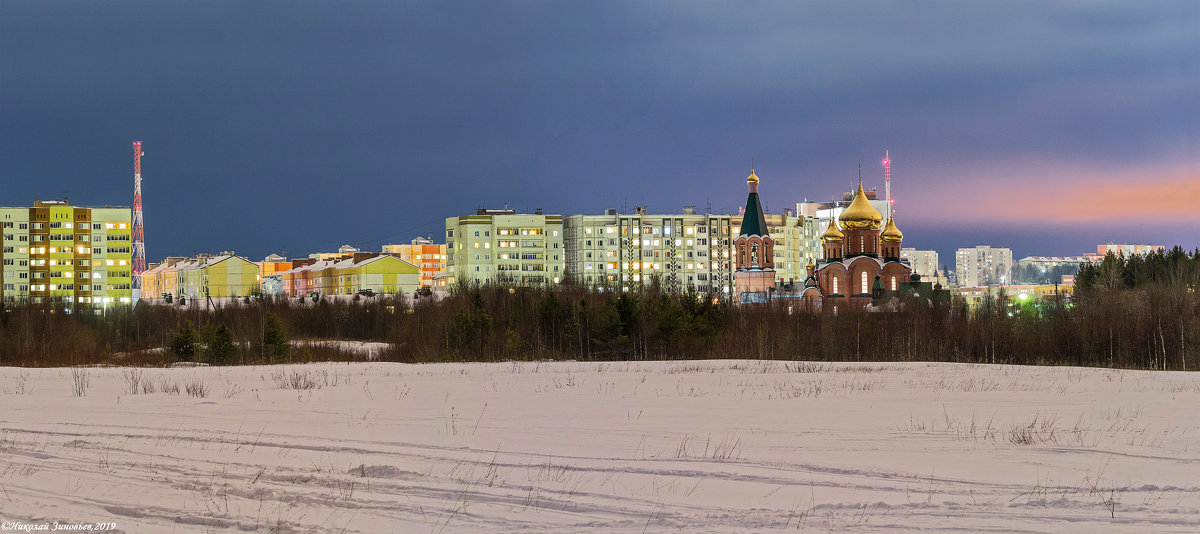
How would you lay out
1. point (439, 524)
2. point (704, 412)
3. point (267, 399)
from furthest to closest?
point (267, 399) → point (704, 412) → point (439, 524)

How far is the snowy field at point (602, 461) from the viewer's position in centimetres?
941

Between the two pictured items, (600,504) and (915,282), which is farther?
(915,282)

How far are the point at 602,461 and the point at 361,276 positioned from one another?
11258cm

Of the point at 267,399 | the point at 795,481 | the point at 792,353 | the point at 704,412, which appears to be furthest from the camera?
the point at 792,353

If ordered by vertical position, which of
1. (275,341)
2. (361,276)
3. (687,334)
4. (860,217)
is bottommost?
(687,334)

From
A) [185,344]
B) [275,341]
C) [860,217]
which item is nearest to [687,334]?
[275,341]

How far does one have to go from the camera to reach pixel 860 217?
97.4 meters

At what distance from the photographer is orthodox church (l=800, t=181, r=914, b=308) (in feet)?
311

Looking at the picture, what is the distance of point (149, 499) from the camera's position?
9.80 meters

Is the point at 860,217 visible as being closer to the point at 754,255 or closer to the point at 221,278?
the point at 754,255

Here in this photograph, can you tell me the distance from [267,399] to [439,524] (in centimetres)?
1228

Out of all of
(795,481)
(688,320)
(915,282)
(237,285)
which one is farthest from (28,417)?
(237,285)

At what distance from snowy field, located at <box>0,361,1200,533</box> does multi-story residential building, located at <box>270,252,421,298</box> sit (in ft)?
300

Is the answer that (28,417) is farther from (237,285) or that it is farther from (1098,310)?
(237,285)
